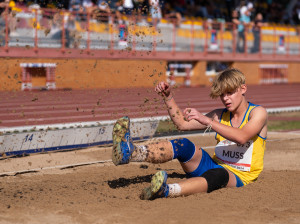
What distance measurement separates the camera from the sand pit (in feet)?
12.8

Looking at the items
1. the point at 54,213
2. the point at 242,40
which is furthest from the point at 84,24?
the point at 54,213

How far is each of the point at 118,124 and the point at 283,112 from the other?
10.2m

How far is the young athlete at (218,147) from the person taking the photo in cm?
432

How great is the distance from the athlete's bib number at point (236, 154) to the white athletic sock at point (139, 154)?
88 centimetres

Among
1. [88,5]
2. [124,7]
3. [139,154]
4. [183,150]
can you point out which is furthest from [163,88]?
[88,5]

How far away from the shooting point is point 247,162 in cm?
479

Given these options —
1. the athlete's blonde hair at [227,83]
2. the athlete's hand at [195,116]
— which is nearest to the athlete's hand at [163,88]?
the athlete's blonde hair at [227,83]

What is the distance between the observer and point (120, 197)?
4.53 metres

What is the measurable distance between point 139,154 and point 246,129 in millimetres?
967

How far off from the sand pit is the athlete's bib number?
25 centimetres

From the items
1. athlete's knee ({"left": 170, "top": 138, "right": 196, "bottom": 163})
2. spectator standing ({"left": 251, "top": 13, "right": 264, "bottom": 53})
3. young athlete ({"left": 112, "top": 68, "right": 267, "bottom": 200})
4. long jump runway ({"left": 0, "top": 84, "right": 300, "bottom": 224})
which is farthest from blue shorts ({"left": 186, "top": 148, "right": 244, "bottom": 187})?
spectator standing ({"left": 251, "top": 13, "right": 264, "bottom": 53})

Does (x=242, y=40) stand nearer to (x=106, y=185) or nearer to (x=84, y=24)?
(x=84, y=24)

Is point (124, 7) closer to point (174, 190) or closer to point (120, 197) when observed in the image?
point (120, 197)

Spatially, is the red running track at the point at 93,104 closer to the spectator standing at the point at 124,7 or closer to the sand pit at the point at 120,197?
the spectator standing at the point at 124,7
